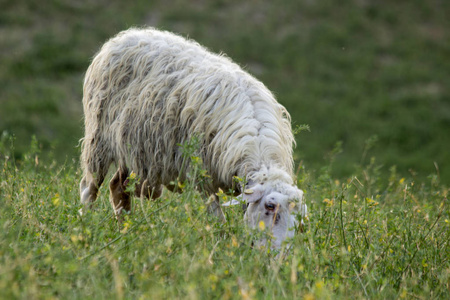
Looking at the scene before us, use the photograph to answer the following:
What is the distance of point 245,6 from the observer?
19656 millimetres

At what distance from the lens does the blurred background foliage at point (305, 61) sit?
14.7 m

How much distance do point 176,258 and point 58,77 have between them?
13.8 m

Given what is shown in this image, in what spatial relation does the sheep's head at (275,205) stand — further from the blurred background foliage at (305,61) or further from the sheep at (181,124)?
the blurred background foliage at (305,61)

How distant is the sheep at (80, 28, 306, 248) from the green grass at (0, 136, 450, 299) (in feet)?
1.05

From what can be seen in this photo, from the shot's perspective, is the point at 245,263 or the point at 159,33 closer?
the point at 245,263

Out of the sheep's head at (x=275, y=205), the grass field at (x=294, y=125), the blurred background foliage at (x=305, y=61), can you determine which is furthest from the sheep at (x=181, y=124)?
the blurred background foliage at (x=305, y=61)

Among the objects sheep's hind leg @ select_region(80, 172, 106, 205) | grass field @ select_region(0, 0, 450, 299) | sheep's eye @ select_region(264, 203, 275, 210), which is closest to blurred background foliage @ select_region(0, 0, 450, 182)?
grass field @ select_region(0, 0, 450, 299)

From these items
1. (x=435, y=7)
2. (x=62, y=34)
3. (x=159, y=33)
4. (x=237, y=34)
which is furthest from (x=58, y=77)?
(x=435, y=7)

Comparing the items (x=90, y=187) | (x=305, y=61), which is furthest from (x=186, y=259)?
(x=305, y=61)

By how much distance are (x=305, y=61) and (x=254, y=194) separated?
47.4ft

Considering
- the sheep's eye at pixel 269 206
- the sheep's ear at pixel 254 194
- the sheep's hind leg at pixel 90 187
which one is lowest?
the sheep's hind leg at pixel 90 187

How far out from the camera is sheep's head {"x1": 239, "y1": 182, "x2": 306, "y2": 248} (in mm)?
3932

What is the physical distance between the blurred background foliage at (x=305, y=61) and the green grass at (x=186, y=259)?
29.9ft

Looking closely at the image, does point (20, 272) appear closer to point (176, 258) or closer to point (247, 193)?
point (176, 258)
